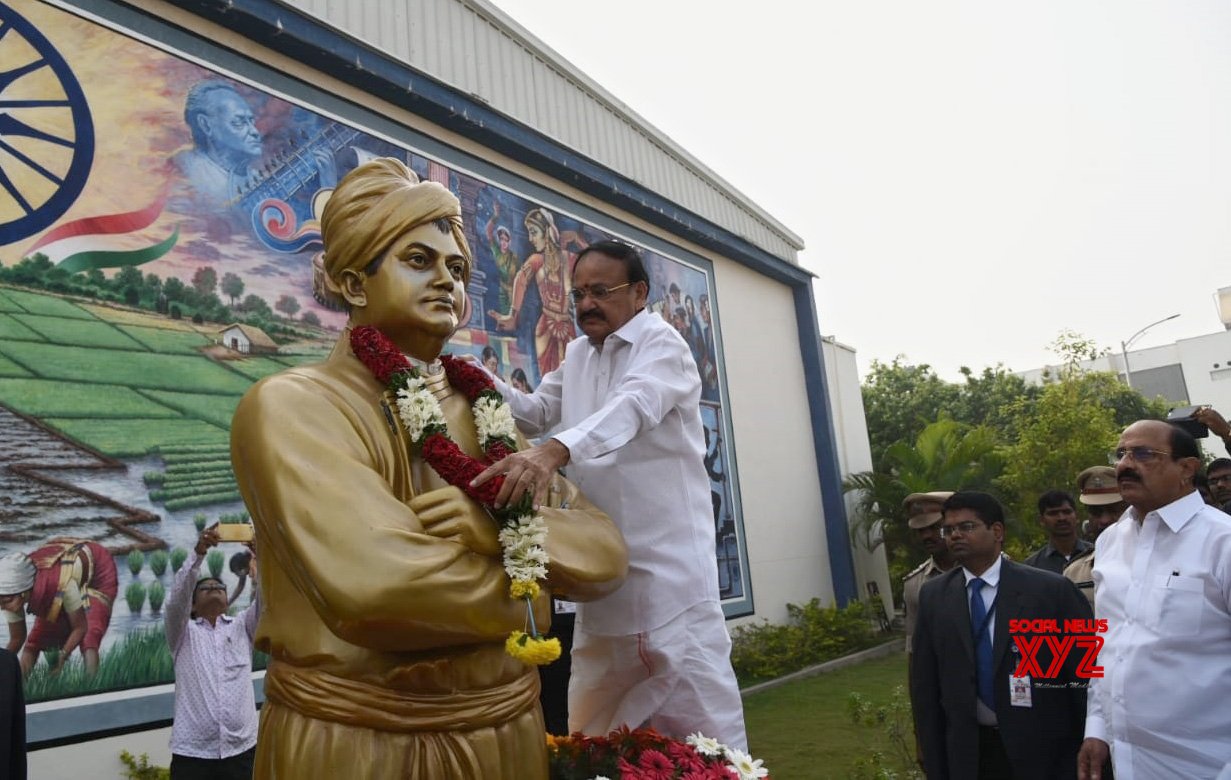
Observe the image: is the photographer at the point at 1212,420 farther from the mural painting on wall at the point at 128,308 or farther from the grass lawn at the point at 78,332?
the grass lawn at the point at 78,332

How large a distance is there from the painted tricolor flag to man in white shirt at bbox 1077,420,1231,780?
6164mm

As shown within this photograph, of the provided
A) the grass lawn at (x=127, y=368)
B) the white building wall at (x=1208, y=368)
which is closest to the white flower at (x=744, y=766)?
the grass lawn at (x=127, y=368)

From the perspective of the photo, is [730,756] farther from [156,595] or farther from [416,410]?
[156,595]

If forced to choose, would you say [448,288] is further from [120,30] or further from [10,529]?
[120,30]

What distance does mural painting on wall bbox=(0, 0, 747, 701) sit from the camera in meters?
5.46

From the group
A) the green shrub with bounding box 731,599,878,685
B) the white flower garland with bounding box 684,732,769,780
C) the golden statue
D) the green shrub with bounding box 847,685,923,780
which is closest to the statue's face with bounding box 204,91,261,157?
the golden statue

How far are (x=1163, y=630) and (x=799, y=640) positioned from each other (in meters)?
10.4

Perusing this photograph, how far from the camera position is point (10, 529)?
5.24m

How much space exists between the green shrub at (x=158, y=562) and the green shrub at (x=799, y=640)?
7656mm

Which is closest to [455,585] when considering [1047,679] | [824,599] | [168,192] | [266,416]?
[266,416]

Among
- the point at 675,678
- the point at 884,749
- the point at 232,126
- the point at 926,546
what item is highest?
the point at 232,126

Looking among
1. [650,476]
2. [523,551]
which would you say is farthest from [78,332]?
[523,551]

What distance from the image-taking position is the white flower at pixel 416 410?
226 centimetres

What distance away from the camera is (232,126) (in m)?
6.94
